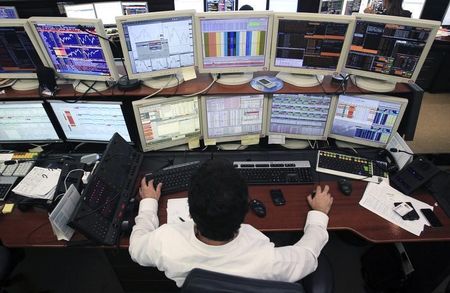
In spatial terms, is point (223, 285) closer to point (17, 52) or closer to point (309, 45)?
point (309, 45)

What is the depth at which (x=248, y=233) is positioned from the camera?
1.15m

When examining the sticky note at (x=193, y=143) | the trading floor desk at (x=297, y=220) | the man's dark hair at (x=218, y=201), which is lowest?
the trading floor desk at (x=297, y=220)

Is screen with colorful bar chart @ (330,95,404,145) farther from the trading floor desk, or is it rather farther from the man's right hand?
the man's right hand

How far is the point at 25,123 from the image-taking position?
6.23 feet

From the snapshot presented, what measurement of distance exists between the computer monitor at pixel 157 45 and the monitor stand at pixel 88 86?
228 mm

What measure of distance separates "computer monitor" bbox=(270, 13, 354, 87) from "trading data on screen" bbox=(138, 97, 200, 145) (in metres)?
0.58

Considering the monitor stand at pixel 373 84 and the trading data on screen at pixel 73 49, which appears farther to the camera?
the monitor stand at pixel 373 84

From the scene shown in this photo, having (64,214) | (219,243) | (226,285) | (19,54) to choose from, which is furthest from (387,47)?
(19,54)

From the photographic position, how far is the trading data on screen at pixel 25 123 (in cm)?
181

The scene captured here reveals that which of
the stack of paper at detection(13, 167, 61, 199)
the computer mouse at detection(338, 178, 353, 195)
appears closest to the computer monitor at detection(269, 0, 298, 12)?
the computer mouse at detection(338, 178, 353, 195)

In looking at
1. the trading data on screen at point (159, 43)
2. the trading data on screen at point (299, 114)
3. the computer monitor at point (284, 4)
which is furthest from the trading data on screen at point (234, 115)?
the computer monitor at point (284, 4)

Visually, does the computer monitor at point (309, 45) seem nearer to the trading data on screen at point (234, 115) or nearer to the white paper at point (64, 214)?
the trading data on screen at point (234, 115)

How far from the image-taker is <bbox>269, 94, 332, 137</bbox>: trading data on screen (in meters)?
1.82

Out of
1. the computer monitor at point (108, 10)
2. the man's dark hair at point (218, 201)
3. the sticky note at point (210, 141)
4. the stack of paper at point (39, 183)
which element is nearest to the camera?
the man's dark hair at point (218, 201)
